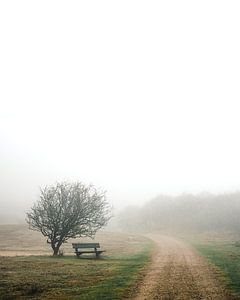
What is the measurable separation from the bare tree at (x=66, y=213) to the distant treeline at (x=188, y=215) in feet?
113

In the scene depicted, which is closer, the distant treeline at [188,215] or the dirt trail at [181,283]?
the dirt trail at [181,283]

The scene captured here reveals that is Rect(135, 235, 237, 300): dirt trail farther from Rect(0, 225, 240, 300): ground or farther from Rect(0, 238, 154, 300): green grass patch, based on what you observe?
Rect(0, 238, 154, 300): green grass patch

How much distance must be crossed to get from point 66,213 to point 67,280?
1463 cm

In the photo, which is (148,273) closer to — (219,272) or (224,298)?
(219,272)

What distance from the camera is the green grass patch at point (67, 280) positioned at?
16453 mm

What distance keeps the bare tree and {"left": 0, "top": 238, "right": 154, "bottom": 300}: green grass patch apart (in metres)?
7.19

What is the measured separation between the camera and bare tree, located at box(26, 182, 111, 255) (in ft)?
111

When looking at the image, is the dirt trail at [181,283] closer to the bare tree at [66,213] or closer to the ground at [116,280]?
the ground at [116,280]

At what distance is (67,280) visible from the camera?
1959 centimetres

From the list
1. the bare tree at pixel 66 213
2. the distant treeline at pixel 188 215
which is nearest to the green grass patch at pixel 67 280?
the bare tree at pixel 66 213

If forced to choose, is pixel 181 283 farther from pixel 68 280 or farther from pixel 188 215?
pixel 188 215

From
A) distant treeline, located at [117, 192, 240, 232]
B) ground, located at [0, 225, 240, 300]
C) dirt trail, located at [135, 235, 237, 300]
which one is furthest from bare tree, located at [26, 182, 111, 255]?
Answer: distant treeline, located at [117, 192, 240, 232]

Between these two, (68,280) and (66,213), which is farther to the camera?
(66,213)

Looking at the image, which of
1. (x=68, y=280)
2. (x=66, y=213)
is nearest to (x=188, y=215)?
(x=66, y=213)
